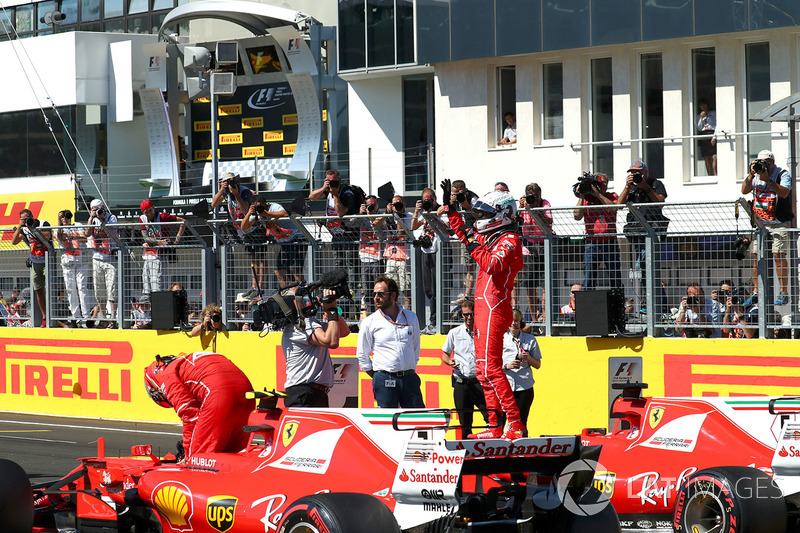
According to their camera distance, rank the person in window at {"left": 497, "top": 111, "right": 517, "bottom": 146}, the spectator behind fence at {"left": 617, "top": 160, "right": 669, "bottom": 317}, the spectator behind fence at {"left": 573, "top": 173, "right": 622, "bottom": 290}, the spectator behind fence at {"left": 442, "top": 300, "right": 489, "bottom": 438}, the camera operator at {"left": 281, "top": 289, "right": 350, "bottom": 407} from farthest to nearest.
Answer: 1. the person in window at {"left": 497, "top": 111, "right": 517, "bottom": 146}
2. the spectator behind fence at {"left": 573, "top": 173, "right": 622, "bottom": 290}
3. the spectator behind fence at {"left": 617, "top": 160, "right": 669, "bottom": 317}
4. the spectator behind fence at {"left": 442, "top": 300, "right": 489, "bottom": 438}
5. the camera operator at {"left": 281, "top": 289, "right": 350, "bottom": 407}

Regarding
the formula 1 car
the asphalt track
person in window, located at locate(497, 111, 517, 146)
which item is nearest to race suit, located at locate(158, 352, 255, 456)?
the formula 1 car

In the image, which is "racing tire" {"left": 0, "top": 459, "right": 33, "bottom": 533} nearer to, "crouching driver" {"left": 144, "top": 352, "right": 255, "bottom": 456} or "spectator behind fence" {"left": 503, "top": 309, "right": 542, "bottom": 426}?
"crouching driver" {"left": 144, "top": 352, "right": 255, "bottom": 456}

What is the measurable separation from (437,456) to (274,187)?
66.9 feet

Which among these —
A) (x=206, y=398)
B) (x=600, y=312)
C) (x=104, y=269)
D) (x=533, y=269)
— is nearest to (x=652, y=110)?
(x=533, y=269)

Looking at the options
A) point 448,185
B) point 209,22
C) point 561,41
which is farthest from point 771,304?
point 209,22

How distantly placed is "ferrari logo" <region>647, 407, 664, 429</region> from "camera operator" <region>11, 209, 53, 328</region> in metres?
10.4

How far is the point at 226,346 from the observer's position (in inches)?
559

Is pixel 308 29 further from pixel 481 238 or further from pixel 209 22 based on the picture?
pixel 481 238

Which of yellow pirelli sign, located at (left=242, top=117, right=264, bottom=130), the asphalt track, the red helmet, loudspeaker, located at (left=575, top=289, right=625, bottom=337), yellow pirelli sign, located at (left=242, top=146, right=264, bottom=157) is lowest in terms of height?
the asphalt track

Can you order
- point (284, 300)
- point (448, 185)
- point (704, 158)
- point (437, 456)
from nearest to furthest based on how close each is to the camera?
1. point (437, 456)
2. point (284, 300)
3. point (448, 185)
4. point (704, 158)

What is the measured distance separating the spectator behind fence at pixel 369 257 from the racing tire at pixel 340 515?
7.06 meters

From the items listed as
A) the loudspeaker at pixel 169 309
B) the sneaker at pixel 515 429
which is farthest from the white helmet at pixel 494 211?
the loudspeaker at pixel 169 309

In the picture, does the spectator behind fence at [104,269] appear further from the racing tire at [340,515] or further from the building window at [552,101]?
the racing tire at [340,515]

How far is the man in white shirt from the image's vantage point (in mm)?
9852
